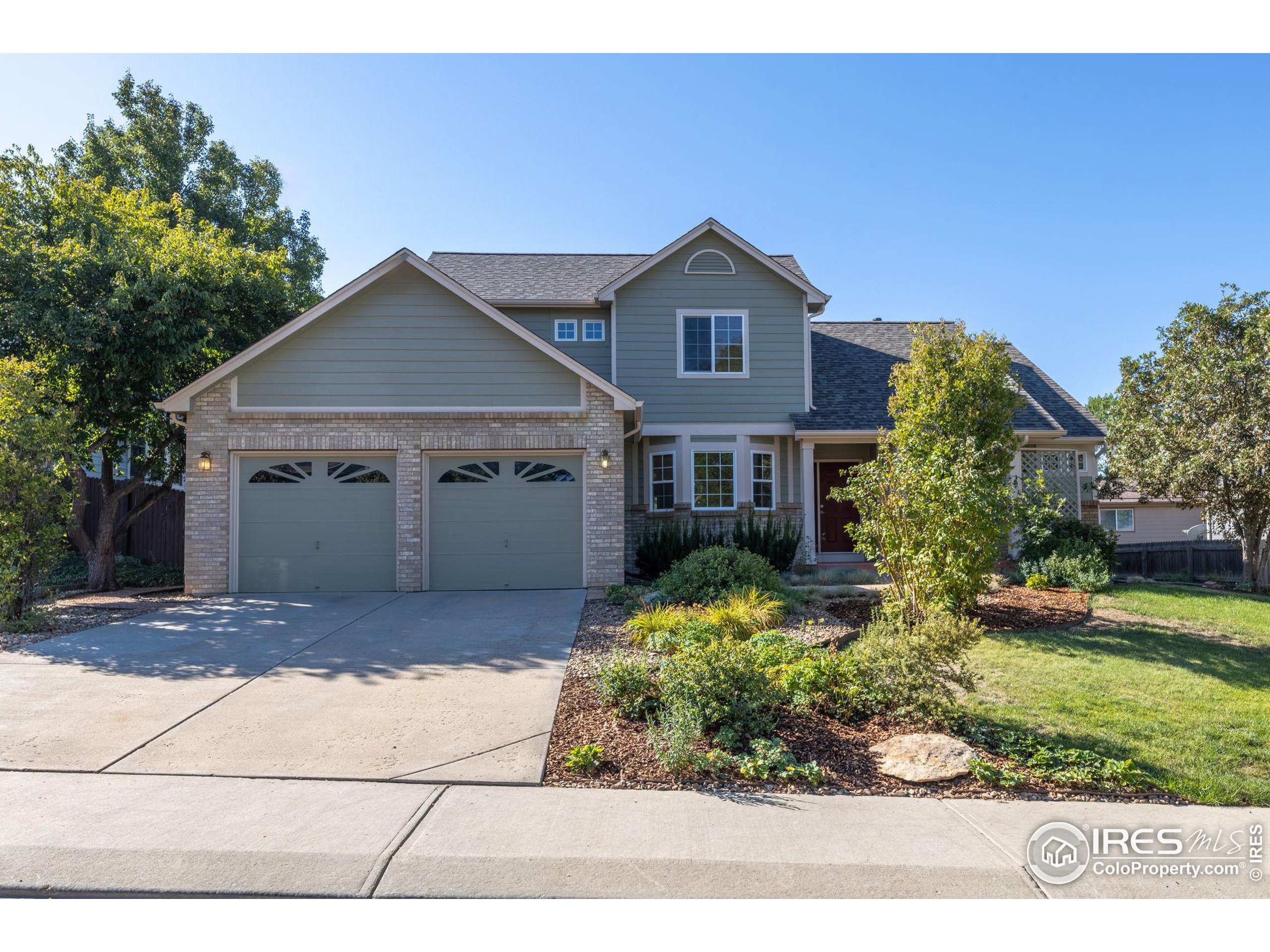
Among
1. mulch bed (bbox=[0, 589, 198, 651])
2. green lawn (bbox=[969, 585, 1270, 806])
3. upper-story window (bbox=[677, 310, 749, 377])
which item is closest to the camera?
green lawn (bbox=[969, 585, 1270, 806])

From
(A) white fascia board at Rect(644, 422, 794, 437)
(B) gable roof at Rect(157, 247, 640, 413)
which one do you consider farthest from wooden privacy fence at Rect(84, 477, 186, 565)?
(A) white fascia board at Rect(644, 422, 794, 437)

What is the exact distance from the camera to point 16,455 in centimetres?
965

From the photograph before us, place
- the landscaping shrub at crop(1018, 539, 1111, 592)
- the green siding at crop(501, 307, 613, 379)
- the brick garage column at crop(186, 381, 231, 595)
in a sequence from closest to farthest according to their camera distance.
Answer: the landscaping shrub at crop(1018, 539, 1111, 592) < the brick garage column at crop(186, 381, 231, 595) < the green siding at crop(501, 307, 613, 379)

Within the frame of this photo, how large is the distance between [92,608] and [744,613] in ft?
30.9

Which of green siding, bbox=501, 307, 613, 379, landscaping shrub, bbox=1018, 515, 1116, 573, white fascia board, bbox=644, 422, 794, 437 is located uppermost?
green siding, bbox=501, 307, 613, 379

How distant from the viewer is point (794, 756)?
530 cm

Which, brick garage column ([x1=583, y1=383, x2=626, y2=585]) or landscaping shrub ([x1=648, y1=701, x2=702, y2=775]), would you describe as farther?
brick garage column ([x1=583, y1=383, x2=626, y2=585])

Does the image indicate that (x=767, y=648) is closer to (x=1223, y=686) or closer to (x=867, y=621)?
(x=867, y=621)

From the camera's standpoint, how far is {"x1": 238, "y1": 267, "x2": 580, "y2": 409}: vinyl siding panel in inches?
499

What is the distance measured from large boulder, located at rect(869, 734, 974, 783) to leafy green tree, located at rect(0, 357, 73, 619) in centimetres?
1005

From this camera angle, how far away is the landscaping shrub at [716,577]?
10328 millimetres

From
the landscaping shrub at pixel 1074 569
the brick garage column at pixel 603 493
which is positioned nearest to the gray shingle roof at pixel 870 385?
the landscaping shrub at pixel 1074 569
